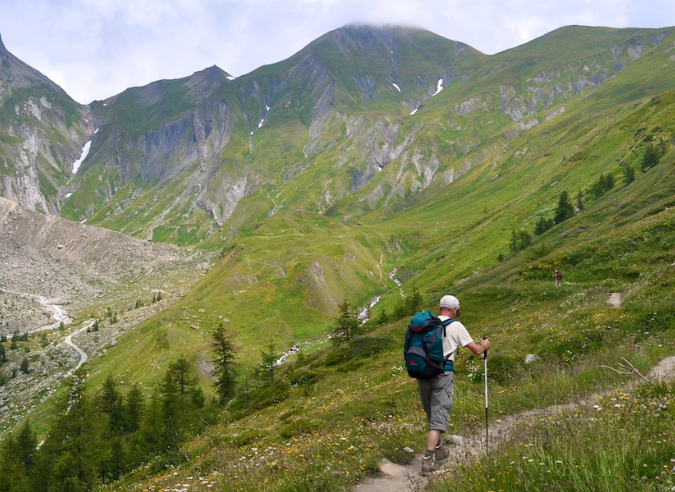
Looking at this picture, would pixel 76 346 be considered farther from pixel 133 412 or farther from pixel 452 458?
pixel 452 458

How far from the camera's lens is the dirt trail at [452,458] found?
346 inches

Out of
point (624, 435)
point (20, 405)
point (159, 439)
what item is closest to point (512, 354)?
point (624, 435)

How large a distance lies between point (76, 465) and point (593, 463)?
176 ft

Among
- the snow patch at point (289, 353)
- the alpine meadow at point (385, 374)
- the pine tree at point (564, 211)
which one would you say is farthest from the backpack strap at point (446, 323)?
the pine tree at point (564, 211)

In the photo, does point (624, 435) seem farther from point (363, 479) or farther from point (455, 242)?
point (455, 242)

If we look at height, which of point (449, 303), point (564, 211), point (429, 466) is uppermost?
point (449, 303)

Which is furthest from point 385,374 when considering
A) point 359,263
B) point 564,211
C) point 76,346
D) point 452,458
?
point 76,346

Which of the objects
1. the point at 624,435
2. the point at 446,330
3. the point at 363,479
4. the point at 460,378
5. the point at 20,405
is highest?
the point at 446,330

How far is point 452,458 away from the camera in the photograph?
30.7 ft

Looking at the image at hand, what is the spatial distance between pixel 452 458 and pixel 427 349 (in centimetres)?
250

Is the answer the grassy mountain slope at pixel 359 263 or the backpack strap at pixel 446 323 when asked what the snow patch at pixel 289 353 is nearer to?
the grassy mountain slope at pixel 359 263

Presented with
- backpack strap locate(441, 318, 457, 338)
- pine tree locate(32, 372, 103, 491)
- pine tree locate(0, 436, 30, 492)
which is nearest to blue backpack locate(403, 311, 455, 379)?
backpack strap locate(441, 318, 457, 338)

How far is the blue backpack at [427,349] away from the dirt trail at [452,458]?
1.83m

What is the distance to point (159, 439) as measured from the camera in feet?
159
